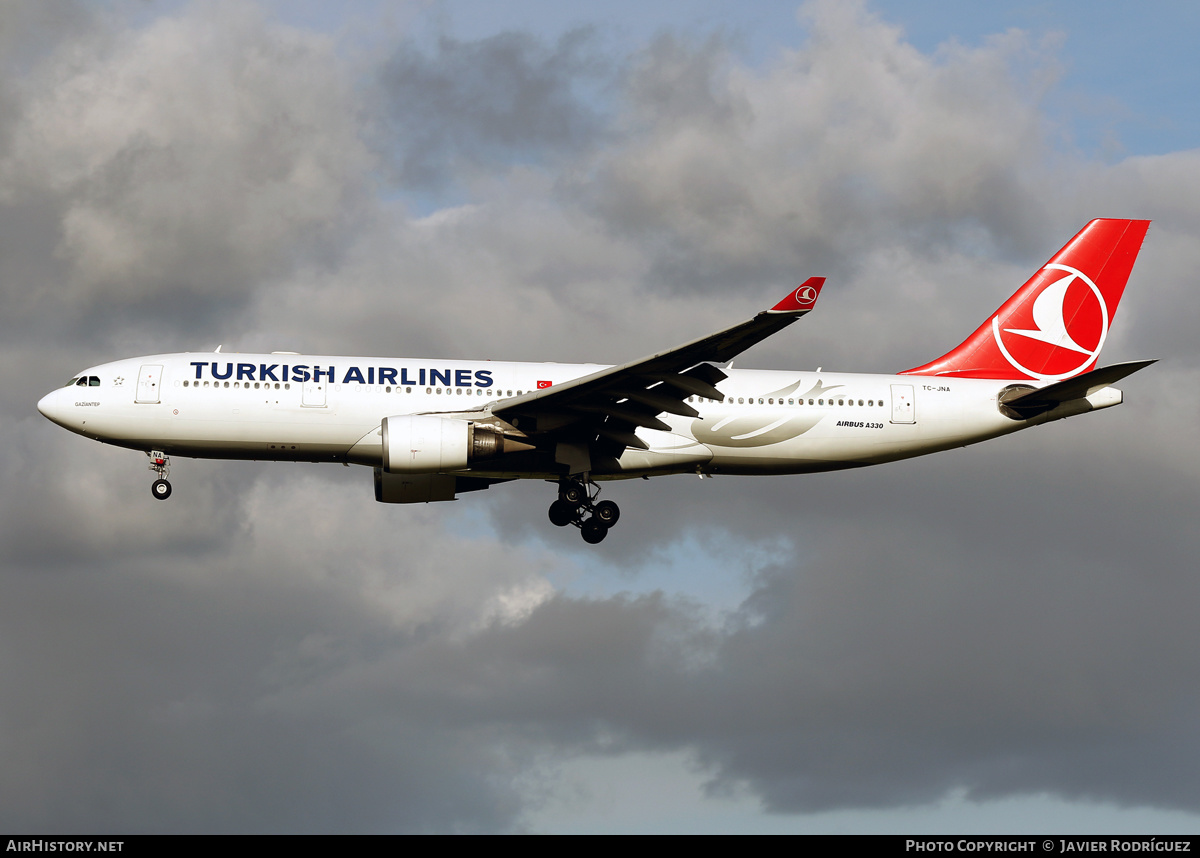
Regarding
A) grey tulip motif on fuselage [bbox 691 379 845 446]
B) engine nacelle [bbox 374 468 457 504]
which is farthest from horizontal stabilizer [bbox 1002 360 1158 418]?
engine nacelle [bbox 374 468 457 504]

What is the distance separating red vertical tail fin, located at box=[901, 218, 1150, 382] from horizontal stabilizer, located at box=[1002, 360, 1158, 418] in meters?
2.93

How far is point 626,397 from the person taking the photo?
30.7m

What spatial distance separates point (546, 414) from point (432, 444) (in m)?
2.95

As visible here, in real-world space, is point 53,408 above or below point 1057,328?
below

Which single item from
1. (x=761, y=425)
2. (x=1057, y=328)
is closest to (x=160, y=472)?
(x=761, y=425)

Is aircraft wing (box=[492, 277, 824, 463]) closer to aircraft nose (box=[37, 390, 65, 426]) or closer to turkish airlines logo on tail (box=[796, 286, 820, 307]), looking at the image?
turkish airlines logo on tail (box=[796, 286, 820, 307])

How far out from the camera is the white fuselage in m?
31.3

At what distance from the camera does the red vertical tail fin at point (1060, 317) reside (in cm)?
3784

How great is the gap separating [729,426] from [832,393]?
320 cm

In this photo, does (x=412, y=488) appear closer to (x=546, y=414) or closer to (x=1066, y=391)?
(x=546, y=414)

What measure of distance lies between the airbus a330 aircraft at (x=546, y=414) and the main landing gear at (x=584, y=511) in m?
0.04

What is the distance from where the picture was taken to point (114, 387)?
31625 millimetres

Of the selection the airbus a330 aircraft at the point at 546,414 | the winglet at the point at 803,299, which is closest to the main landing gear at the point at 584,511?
the airbus a330 aircraft at the point at 546,414
